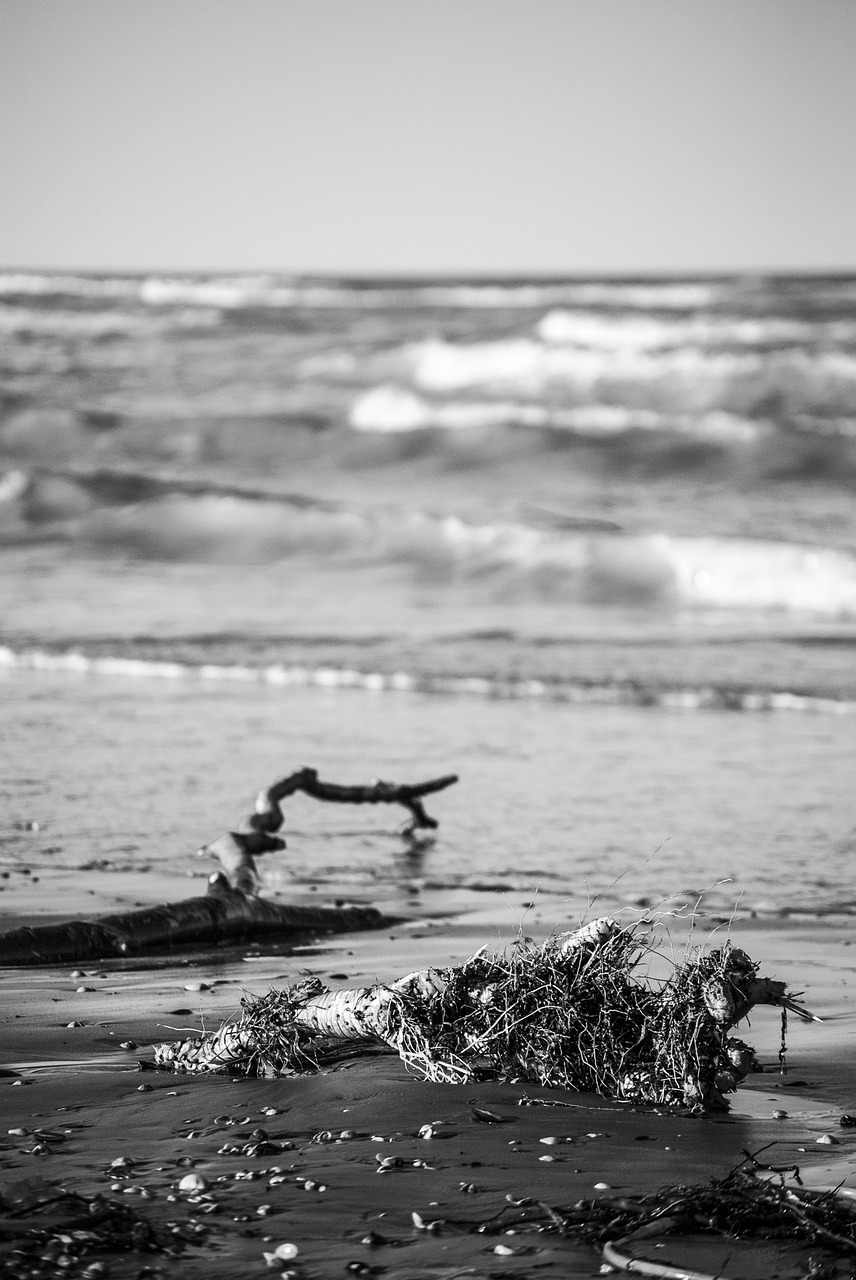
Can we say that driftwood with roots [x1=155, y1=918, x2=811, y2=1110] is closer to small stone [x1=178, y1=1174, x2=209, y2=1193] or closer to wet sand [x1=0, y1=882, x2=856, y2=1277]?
wet sand [x1=0, y1=882, x2=856, y2=1277]

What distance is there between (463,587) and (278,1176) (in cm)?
1658

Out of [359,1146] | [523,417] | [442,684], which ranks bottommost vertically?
[359,1146]

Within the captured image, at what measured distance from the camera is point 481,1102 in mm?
4668

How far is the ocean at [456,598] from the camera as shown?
9133 millimetres

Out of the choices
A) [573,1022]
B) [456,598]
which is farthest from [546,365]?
[573,1022]

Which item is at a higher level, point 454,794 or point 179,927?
point 454,794

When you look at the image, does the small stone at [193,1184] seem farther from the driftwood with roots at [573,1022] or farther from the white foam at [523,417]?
the white foam at [523,417]

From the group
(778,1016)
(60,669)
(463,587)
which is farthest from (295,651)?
(778,1016)

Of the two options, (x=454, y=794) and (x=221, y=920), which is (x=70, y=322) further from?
(x=221, y=920)

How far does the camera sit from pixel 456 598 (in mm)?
19656

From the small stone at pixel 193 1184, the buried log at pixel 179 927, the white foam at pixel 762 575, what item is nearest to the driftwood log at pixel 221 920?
the buried log at pixel 179 927

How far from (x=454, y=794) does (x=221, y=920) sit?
336 cm

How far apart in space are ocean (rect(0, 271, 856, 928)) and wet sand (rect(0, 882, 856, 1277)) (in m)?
0.70

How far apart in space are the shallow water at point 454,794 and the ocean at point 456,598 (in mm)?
39
